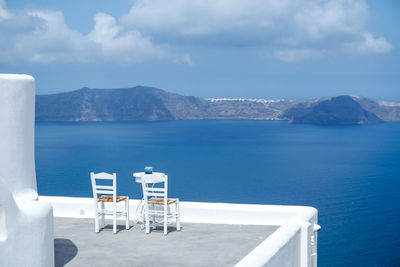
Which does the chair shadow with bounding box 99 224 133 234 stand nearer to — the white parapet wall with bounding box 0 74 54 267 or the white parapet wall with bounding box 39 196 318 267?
the white parapet wall with bounding box 39 196 318 267

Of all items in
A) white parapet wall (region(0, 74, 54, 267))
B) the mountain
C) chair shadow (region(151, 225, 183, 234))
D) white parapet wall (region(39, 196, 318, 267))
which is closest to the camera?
white parapet wall (region(0, 74, 54, 267))

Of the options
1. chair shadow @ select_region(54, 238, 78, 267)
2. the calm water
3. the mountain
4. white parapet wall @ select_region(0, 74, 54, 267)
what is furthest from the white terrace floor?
the mountain

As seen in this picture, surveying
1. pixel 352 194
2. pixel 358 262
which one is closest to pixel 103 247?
pixel 358 262

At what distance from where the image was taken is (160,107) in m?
187

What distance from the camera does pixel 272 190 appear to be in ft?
143

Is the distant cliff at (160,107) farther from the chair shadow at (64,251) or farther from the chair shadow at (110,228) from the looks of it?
the chair shadow at (64,251)

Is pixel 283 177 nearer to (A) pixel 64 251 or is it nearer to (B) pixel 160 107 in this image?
(A) pixel 64 251

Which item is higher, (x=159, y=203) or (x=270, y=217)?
(x=159, y=203)

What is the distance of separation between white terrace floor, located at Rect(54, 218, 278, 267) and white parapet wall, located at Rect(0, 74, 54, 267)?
123cm

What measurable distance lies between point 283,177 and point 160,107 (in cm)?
13749

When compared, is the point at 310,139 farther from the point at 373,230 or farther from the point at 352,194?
the point at 373,230

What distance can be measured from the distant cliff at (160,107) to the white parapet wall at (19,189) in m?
164

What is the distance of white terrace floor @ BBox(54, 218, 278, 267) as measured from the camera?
21.0ft

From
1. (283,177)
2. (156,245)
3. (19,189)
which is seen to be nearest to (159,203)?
(156,245)
